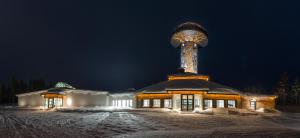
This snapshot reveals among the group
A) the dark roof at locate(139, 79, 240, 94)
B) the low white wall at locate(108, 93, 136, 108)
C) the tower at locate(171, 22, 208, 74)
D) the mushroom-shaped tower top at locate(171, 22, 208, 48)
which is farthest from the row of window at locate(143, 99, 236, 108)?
the mushroom-shaped tower top at locate(171, 22, 208, 48)

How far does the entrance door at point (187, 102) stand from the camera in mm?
30078

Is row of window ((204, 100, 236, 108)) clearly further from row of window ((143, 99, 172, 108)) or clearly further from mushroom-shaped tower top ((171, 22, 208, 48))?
Result: mushroom-shaped tower top ((171, 22, 208, 48))

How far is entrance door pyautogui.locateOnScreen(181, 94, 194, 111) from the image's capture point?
30078 millimetres

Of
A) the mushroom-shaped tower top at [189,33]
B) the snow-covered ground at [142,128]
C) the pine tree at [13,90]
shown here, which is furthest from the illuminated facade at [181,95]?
the pine tree at [13,90]

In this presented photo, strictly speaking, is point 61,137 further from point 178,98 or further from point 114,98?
point 114,98

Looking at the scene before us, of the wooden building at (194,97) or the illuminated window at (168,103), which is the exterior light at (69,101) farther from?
the illuminated window at (168,103)

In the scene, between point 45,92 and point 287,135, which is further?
point 45,92

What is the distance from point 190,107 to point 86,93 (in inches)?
706

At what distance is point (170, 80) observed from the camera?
124 ft

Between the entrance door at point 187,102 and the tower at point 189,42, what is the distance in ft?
34.4

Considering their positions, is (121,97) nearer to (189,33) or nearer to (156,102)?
(156,102)

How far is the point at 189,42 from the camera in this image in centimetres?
4178

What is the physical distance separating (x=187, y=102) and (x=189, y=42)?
1405cm

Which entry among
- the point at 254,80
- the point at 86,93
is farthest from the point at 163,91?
the point at 254,80
